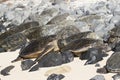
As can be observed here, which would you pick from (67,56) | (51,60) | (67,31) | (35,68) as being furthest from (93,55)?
(67,31)

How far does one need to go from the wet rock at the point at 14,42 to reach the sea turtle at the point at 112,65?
13.3 feet

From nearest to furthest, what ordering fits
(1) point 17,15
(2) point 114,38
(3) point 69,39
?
(2) point 114,38 → (3) point 69,39 → (1) point 17,15

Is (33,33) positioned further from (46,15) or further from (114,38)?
(114,38)

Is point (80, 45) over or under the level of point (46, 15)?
over

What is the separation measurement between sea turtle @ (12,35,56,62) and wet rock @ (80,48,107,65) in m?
1.27

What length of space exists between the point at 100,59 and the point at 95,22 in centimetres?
352

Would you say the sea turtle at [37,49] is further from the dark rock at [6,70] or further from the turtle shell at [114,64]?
the turtle shell at [114,64]

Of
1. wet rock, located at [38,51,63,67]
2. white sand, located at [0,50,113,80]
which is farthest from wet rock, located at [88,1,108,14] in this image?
wet rock, located at [38,51,63,67]

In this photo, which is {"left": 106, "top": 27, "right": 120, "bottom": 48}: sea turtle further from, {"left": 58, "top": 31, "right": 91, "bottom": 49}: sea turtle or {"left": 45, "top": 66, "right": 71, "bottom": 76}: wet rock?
{"left": 45, "top": 66, "right": 71, "bottom": 76}: wet rock

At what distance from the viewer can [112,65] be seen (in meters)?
9.41

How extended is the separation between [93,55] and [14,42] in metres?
3.54

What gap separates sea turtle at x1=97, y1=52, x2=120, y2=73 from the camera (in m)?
9.30

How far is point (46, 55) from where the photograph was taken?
11.0m

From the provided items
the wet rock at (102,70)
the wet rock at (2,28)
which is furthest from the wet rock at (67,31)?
the wet rock at (2,28)
